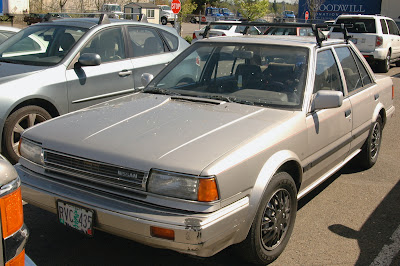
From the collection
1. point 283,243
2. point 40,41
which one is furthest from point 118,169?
point 40,41

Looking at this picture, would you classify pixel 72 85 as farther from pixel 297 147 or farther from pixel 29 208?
pixel 297 147

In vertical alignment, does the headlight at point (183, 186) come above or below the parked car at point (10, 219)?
below

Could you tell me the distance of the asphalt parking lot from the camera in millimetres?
3669

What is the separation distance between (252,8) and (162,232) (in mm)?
32363

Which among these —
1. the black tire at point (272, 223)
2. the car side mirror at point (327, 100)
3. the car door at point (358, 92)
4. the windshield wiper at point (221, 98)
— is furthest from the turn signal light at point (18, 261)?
the car door at point (358, 92)

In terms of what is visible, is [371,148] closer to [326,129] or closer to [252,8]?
[326,129]

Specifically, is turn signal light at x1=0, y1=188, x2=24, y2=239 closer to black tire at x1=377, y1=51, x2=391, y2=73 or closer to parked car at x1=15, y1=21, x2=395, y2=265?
parked car at x1=15, y1=21, x2=395, y2=265

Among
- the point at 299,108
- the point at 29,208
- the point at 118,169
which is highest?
the point at 299,108

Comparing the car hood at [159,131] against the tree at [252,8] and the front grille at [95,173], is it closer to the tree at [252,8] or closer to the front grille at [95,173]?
the front grille at [95,173]

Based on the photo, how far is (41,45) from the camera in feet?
21.0

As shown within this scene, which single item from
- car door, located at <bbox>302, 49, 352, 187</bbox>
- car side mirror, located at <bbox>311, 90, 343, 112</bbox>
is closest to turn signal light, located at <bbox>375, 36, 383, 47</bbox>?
car door, located at <bbox>302, 49, 352, 187</bbox>

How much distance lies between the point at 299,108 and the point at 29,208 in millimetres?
2672

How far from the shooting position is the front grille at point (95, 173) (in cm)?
310

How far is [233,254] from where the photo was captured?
137 inches
